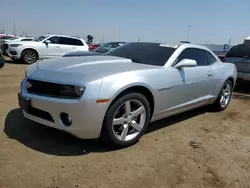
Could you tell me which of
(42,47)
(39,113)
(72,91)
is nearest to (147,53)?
(72,91)

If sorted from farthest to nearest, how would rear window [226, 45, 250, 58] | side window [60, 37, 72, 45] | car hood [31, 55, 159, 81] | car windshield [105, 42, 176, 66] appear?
side window [60, 37, 72, 45]
rear window [226, 45, 250, 58]
car windshield [105, 42, 176, 66]
car hood [31, 55, 159, 81]

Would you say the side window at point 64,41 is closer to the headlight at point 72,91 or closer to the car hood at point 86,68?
the car hood at point 86,68

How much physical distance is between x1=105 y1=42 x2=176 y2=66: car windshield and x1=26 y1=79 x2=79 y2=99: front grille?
147cm

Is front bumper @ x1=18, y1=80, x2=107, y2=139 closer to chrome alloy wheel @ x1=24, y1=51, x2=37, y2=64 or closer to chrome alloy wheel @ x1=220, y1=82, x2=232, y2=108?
chrome alloy wheel @ x1=220, y1=82, x2=232, y2=108

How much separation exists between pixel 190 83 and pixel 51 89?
7.23ft

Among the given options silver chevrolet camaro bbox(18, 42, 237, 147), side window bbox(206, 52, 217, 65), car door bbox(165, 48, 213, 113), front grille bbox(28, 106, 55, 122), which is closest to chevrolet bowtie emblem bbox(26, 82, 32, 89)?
silver chevrolet camaro bbox(18, 42, 237, 147)

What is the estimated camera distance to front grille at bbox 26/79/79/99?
→ 2.84 metres

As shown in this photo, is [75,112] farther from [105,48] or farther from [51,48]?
[51,48]

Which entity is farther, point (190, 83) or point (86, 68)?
point (190, 83)

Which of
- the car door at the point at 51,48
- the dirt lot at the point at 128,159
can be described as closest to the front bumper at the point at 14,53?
the car door at the point at 51,48

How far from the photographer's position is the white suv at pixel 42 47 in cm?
1229

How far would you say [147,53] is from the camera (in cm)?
418

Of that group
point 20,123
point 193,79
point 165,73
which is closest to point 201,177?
point 165,73

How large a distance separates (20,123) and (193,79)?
9.11 feet
